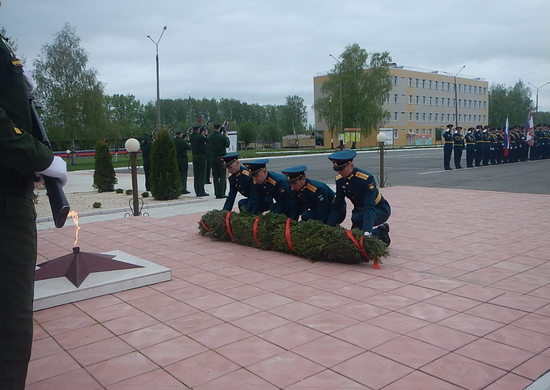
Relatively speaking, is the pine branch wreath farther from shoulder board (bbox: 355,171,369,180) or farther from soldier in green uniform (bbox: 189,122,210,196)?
soldier in green uniform (bbox: 189,122,210,196)

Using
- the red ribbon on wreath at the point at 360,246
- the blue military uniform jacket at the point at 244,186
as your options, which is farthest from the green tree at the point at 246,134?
the red ribbon on wreath at the point at 360,246

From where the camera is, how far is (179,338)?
12.2 feet

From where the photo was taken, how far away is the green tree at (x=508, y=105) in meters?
95.9

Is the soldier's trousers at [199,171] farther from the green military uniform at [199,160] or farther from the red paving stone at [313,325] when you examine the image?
the red paving stone at [313,325]

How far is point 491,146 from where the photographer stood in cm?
2253

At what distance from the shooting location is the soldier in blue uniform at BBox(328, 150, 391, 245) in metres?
5.78

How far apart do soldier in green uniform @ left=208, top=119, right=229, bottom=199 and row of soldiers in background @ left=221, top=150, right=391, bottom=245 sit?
17.9 feet

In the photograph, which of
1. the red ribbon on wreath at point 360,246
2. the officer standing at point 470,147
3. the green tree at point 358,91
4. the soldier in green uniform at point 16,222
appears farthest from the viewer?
the green tree at point 358,91

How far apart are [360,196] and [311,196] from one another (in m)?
0.68

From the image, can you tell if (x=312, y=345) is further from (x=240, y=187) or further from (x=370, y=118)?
(x=370, y=118)

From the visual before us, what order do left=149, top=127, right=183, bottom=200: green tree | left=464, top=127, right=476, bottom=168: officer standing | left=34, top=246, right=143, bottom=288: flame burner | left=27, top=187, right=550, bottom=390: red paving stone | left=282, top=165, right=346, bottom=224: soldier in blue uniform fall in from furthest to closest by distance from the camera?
left=464, top=127, right=476, bottom=168: officer standing
left=149, top=127, right=183, bottom=200: green tree
left=282, top=165, right=346, bottom=224: soldier in blue uniform
left=34, top=246, right=143, bottom=288: flame burner
left=27, top=187, right=550, bottom=390: red paving stone

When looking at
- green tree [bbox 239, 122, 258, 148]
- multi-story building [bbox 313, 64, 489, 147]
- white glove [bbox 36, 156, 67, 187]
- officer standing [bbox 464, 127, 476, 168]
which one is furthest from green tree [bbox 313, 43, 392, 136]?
white glove [bbox 36, 156, 67, 187]

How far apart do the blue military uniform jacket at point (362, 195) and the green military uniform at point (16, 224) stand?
4043 mm

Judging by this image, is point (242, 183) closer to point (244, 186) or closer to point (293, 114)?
point (244, 186)
